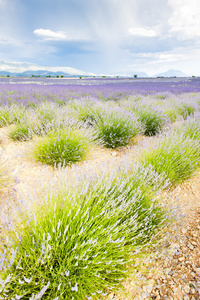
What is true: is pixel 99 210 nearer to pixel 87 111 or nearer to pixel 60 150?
pixel 60 150

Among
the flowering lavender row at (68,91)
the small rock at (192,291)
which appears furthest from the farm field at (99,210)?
the flowering lavender row at (68,91)

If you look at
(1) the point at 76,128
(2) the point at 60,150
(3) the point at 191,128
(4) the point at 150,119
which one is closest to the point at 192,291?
(2) the point at 60,150

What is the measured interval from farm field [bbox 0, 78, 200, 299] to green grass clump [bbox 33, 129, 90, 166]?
0.02 m

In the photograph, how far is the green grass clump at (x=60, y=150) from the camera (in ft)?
11.3

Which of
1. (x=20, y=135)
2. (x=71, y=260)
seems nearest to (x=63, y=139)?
(x=20, y=135)

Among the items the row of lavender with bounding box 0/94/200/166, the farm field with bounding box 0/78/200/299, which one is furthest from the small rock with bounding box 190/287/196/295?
the row of lavender with bounding box 0/94/200/166

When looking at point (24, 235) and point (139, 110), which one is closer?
point (24, 235)

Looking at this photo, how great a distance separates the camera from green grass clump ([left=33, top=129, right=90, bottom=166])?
11.3ft

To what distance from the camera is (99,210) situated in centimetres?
182

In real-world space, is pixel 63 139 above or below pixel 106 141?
above

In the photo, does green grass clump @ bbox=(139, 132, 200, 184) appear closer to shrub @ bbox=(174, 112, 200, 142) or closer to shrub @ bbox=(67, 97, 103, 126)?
shrub @ bbox=(174, 112, 200, 142)

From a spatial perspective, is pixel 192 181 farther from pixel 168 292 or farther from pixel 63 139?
pixel 63 139

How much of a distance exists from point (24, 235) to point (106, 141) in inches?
129

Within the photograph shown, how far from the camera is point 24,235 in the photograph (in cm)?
153
